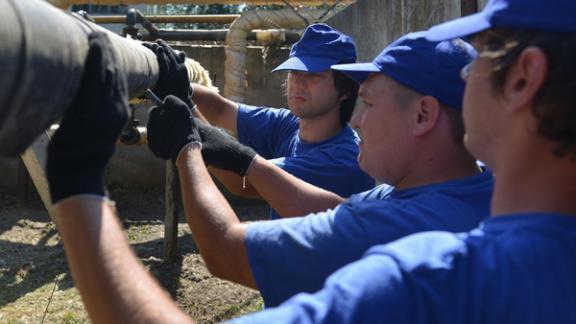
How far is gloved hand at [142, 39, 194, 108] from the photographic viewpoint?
7.23 feet

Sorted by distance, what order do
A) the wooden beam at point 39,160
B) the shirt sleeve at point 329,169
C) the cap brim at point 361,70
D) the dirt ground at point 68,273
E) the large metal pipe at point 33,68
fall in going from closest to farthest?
the large metal pipe at point 33,68
the cap brim at point 361,70
the shirt sleeve at point 329,169
the wooden beam at point 39,160
the dirt ground at point 68,273

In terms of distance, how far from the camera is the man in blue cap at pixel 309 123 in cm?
270

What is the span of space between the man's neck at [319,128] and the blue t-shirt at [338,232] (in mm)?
Result: 1198

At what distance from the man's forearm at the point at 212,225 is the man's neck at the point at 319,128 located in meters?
0.92

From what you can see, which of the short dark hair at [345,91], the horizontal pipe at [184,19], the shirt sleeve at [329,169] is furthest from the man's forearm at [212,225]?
the horizontal pipe at [184,19]

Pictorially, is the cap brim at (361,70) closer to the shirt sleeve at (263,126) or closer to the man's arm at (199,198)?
the man's arm at (199,198)

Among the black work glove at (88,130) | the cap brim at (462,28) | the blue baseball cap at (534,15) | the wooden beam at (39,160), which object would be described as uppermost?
the blue baseball cap at (534,15)

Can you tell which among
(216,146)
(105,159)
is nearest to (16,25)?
(105,159)

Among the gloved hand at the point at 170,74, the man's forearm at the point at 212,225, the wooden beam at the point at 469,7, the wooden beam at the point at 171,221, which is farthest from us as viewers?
the wooden beam at the point at 171,221

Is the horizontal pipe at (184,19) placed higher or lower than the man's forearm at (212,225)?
lower

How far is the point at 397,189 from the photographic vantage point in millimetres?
1846

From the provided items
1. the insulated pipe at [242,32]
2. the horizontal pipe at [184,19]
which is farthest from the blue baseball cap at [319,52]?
the horizontal pipe at [184,19]

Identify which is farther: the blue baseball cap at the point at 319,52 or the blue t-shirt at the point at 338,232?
the blue baseball cap at the point at 319,52

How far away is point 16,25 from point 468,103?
704 mm
